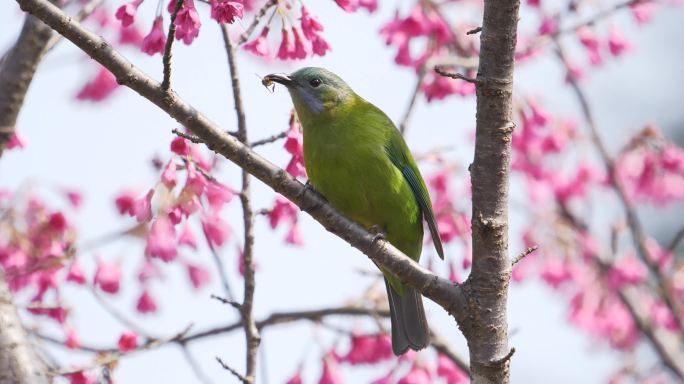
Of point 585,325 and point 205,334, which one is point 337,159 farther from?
point 585,325

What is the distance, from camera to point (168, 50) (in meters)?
2.55

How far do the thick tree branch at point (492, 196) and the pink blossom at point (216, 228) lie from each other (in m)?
1.43

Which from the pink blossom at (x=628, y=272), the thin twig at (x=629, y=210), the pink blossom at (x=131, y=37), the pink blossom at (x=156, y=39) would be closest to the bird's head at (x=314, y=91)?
the pink blossom at (x=156, y=39)

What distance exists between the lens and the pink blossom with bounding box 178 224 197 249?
13.2 ft

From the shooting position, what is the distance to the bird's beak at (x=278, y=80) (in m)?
3.97

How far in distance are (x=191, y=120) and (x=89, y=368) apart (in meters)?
1.35

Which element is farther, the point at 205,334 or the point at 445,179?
the point at 445,179

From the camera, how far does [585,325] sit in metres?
7.19

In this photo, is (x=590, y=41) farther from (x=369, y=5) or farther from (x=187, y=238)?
(x=187, y=238)

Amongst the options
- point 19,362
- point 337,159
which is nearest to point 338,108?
point 337,159

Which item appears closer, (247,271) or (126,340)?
(247,271)

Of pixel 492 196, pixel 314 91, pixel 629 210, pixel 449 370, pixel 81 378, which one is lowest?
pixel 81 378

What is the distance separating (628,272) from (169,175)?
4135 millimetres

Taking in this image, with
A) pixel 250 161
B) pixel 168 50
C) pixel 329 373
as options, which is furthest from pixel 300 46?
pixel 329 373
